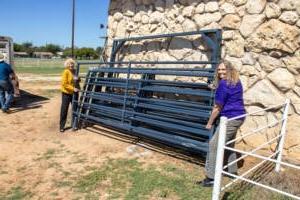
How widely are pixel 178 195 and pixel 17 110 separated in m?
6.98

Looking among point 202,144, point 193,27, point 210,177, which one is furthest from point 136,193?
point 193,27

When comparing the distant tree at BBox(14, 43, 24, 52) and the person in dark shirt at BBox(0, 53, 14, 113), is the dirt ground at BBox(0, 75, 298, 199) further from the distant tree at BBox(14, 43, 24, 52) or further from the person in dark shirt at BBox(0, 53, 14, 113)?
the distant tree at BBox(14, 43, 24, 52)

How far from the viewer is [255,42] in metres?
5.95

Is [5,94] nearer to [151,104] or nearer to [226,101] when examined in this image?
[151,104]

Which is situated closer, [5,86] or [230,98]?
[230,98]

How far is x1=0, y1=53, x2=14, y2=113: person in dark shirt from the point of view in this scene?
9930mm

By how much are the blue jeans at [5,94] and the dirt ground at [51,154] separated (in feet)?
2.73

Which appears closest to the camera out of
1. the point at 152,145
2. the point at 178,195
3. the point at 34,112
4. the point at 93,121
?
the point at 178,195

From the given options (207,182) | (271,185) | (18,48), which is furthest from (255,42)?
(18,48)

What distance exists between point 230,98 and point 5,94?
750 cm

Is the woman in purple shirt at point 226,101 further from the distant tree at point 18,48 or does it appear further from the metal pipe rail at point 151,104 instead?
the distant tree at point 18,48

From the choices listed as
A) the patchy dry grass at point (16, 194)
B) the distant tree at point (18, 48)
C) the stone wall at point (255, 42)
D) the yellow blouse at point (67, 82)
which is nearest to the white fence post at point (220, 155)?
the stone wall at point (255, 42)

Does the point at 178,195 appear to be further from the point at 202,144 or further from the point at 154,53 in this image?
the point at 154,53

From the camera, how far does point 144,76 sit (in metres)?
7.14
